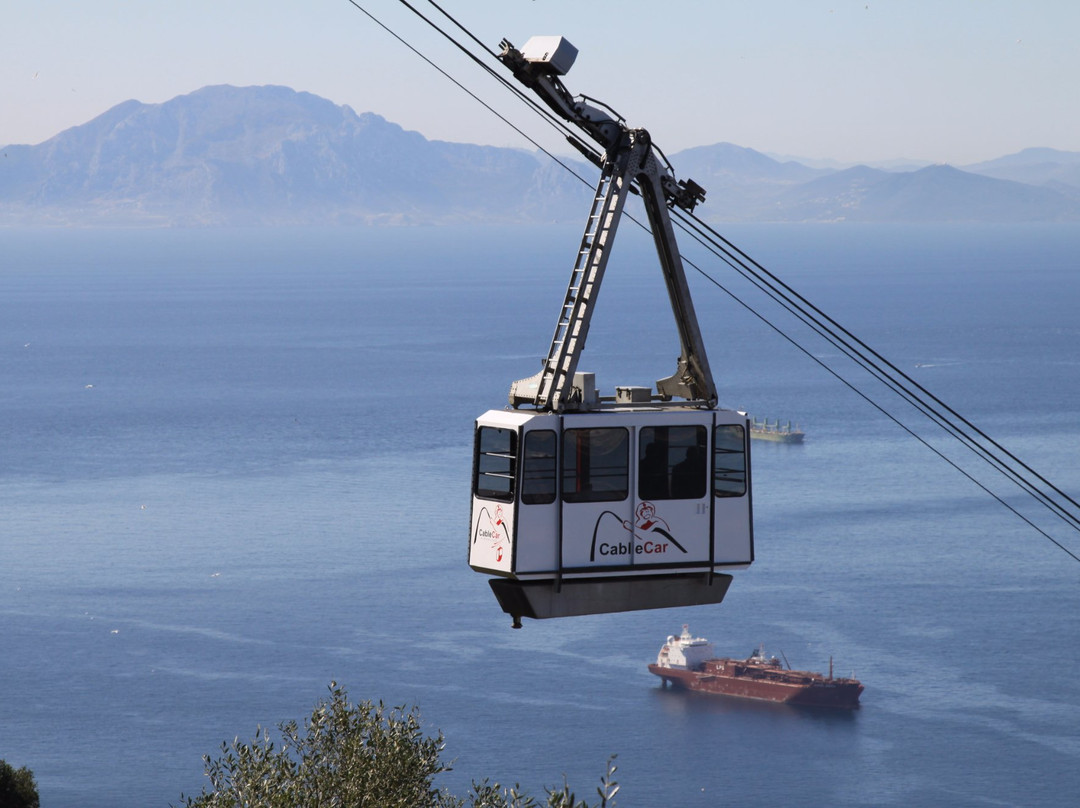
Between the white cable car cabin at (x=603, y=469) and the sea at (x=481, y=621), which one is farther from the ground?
the white cable car cabin at (x=603, y=469)

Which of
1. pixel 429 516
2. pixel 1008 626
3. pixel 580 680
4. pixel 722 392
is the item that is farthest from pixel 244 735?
pixel 722 392

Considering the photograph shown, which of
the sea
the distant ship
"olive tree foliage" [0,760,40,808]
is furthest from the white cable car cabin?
the distant ship

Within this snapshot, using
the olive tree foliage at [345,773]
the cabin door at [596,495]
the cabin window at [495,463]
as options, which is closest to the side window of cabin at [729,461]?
the cabin door at [596,495]

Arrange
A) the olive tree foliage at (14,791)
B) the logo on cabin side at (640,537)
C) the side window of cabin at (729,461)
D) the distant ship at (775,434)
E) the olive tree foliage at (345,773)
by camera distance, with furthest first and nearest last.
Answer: the distant ship at (775,434) < the olive tree foliage at (14,791) < the olive tree foliage at (345,773) < the side window of cabin at (729,461) < the logo on cabin side at (640,537)

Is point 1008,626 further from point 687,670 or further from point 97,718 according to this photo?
point 97,718

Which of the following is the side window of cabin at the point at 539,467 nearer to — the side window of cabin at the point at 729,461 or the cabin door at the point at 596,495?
the cabin door at the point at 596,495
